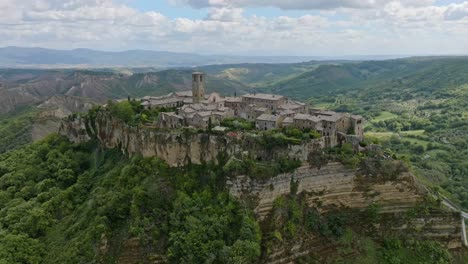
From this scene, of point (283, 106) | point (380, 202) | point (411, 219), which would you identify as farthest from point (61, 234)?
point (411, 219)

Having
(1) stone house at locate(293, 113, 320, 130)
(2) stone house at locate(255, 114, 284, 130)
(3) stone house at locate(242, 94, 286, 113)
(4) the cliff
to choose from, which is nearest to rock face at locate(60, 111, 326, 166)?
(4) the cliff

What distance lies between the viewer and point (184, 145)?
202ft

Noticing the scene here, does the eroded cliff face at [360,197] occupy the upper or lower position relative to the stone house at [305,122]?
lower

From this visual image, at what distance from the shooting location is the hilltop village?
63.6m

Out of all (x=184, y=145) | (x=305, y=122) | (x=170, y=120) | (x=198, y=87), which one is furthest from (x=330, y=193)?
(x=198, y=87)

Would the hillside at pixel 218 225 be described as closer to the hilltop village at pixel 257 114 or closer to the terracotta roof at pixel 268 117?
the hilltop village at pixel 257 114

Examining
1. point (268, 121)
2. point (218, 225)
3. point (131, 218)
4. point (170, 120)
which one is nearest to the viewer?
point (218, 225)

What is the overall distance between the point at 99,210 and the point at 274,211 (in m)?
25.2

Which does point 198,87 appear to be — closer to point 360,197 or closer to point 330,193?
point 330,193

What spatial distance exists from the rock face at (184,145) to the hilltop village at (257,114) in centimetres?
425

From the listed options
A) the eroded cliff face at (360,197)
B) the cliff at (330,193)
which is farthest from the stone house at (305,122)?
the eroded cliff face at (360,197)

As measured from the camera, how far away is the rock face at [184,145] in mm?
57625

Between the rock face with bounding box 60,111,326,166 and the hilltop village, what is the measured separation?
425 centimetres

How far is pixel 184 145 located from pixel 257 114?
50.9ft
